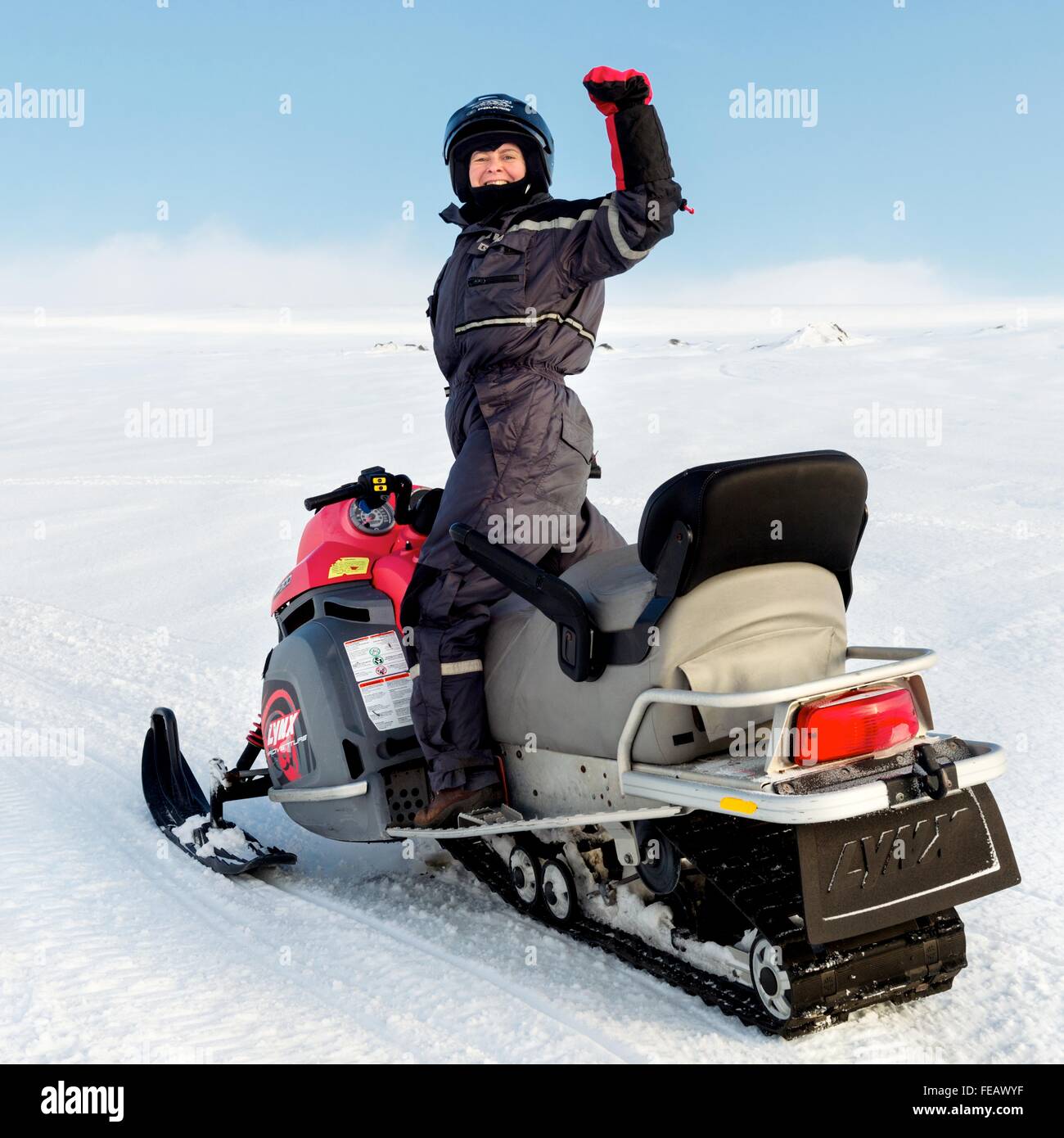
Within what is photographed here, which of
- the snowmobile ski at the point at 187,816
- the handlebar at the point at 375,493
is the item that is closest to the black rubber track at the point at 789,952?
the snowmobile ski at the point at 187,816

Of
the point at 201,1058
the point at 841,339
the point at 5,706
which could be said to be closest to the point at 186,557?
the point at 5,706

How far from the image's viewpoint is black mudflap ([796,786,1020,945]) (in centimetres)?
210

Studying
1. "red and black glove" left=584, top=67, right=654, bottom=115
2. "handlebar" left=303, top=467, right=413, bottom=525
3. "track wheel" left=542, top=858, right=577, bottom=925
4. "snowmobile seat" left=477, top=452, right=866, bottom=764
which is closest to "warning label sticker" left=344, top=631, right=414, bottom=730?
"handlebar" left=303, top=467, right=413, bottom=525

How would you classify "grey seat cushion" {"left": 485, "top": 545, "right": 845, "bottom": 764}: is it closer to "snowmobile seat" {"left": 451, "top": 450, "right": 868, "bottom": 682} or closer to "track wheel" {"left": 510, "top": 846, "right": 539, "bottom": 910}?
"snowmobile seat" {"left": 451, "top": 450, "right": 868, "bottom": 682}

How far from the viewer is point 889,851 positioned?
7.16ft

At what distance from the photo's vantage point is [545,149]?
304cm

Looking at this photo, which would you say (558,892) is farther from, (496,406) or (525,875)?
(496,406)

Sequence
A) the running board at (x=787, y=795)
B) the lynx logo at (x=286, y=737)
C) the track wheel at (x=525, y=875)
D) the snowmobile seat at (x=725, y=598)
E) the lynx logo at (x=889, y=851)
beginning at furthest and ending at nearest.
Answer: the lynx logo at (x=286, y=737), the track wheel at (x=525, y=875), the snowmobile seat at (x=725, y=598), the lynx logo at (x=889, y=851), the running board at (x=787, y=795)

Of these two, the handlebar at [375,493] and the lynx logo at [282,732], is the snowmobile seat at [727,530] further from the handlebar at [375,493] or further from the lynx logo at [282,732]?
the lynx logo at [282,732]

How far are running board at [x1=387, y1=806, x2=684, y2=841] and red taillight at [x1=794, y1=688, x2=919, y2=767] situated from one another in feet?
1.03

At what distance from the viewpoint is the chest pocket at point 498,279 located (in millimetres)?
2812

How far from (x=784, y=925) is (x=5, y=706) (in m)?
4.05
